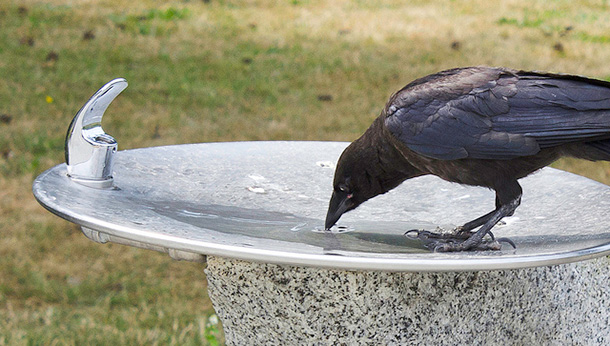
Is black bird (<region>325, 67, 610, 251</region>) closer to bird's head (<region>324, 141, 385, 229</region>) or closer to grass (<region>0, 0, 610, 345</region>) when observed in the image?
bird's head (<region>324, 141, 385, 229</region>)

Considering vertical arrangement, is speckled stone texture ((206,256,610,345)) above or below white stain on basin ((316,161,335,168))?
below

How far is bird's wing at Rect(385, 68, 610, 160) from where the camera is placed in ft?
7.62

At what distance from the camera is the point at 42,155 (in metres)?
6.27

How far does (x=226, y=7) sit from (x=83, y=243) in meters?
6.28

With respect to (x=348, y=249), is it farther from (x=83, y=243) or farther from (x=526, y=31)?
(x=526, y=31)

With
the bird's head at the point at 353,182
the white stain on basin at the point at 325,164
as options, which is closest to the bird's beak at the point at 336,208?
the bird's head at the point at 353,182

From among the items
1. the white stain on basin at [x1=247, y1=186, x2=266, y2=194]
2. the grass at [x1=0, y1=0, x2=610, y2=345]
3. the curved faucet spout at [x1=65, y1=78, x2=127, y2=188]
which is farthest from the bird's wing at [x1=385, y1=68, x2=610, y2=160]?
the grass at [x1=0, y1=0, x2=610, y2=345]

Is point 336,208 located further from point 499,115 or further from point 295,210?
point 499,115

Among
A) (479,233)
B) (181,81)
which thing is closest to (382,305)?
(479,233)

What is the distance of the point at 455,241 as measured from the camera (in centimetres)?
239

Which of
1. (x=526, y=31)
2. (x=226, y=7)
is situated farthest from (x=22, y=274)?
(x=526, y=31)

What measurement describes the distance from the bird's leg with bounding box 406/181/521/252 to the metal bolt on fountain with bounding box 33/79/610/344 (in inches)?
3.1

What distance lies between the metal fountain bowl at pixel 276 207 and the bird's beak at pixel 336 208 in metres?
0.04

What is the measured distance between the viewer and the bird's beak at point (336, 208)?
2.54 meters
